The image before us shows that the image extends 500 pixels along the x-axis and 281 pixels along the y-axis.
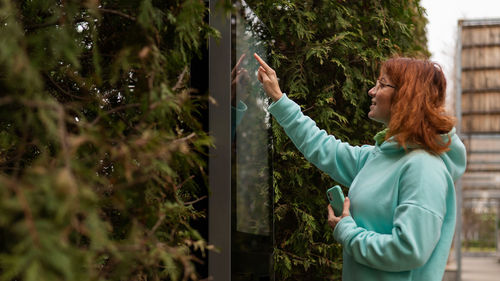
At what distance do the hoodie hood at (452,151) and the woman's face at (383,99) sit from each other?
128 mm

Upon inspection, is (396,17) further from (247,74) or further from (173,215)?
(173,215)

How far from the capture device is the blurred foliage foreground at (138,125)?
0.94 m

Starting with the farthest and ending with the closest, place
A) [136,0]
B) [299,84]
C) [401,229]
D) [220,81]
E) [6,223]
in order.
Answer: [299,84], [220,81], [401,229], [136,0], [6,223]

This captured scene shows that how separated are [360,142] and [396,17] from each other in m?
0.87

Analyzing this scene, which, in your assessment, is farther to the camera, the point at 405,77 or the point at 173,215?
the point at 405,77

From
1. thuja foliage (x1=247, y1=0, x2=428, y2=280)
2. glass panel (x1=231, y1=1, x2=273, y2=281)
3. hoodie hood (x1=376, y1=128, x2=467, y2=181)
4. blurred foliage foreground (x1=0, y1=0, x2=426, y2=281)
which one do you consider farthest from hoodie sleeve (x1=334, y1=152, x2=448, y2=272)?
thuja foliage (x1=247, y1=0, x2=428, y2=280)

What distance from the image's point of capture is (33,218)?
34.7 inches

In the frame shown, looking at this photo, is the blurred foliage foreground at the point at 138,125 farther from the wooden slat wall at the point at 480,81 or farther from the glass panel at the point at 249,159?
the wooden slat wall at the point at 480,81

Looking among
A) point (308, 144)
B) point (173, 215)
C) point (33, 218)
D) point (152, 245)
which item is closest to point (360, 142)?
point (308, 144)

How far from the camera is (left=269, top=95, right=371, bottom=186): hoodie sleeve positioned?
2340 mm

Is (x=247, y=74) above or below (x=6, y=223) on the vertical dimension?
above

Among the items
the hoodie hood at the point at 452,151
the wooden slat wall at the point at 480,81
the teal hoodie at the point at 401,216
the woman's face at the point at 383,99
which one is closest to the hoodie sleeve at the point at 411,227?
the teal hoodie at the point at 401,216

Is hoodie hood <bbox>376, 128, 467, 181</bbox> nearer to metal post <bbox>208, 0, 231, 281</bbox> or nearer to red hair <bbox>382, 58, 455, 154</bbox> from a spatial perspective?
red hair <bbox>382, 58, 455, 154</bbox>

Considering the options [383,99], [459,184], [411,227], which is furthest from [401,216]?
[459,184]
